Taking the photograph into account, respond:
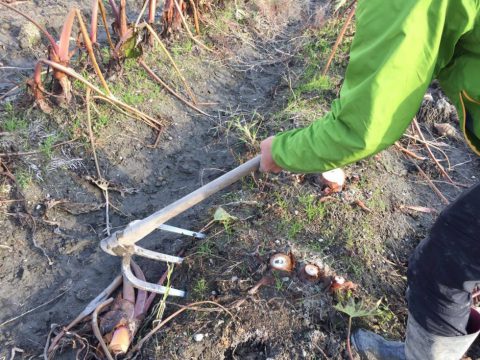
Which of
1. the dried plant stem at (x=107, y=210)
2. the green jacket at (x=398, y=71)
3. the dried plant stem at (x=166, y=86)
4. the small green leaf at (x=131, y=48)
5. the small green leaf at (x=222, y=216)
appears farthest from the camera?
the dried plant stem at (x=166, y=86)

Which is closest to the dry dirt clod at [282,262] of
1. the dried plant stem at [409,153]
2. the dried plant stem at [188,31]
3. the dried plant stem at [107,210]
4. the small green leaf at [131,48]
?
the dried plant stem at [107,210]

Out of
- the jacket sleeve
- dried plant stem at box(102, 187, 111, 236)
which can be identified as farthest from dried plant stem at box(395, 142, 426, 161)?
dried plant stem at box(102, 187, 111, 236)

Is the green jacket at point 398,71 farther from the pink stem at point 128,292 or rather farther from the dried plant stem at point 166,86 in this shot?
the dried plant stem at point 166,86

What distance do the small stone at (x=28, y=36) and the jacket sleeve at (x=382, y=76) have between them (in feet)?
9.37

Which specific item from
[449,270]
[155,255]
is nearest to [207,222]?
[155,255]

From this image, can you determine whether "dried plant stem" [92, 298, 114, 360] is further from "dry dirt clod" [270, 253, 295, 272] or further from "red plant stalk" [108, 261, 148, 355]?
"dry dirt clod" [270, 253, 295, 272]

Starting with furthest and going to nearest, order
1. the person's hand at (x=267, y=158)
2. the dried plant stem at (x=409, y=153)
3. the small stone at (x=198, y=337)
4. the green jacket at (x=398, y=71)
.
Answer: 1. the dried plant stem at (x=409, y=153)
2. the small stone at (x=198, y=337)
3. the person's hand at (x=267, y=158)
4. the green jacket at (x=398, y=71)

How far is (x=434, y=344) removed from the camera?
1.73m

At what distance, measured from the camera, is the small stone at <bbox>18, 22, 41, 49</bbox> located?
3.56 m

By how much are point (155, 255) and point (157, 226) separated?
0.20m

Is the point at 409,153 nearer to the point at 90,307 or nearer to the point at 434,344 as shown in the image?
the point at 434,344

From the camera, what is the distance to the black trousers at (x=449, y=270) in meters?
1.52

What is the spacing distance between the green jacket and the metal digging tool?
0.51 m

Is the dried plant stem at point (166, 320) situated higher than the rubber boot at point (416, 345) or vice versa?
the rubber boot at point (416, 345)
